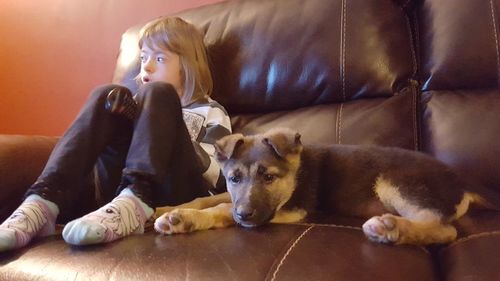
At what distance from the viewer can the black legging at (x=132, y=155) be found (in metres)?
1.30

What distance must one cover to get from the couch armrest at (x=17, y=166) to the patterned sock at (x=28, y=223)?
27cm

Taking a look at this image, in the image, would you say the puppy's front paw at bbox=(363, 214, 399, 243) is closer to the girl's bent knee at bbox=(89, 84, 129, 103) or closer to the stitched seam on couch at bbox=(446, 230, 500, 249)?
the stitched seam on couch at bbox=(446, 230, 500, 249)

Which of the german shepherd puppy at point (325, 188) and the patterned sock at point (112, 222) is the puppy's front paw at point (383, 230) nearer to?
the german shepherd puppy at point (325, 188)

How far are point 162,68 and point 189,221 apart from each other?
96cm

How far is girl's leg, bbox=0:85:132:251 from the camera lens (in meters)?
1.16

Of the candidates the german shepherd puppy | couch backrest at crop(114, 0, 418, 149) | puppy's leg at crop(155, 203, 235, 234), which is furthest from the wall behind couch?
puppy's leg at crop(155, 203, 235, 234)

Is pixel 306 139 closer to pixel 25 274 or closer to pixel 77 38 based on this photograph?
pixel 25 274

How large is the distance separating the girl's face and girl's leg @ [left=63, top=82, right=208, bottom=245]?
52 centimetres

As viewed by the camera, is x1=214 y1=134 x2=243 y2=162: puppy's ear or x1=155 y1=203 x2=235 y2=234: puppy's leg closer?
x1=155 y1=203 x2=235 y2=234: puppy's leg

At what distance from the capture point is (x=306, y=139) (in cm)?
177

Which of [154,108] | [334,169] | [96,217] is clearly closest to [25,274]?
[96,217]

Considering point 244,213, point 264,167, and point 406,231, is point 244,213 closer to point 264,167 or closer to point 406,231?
point 264,167

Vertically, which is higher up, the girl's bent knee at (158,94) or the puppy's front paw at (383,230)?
the girl's bent knee at (158,94)

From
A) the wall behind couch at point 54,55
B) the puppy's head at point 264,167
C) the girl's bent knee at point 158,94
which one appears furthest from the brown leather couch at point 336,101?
the wall behind couch at point 54,55
